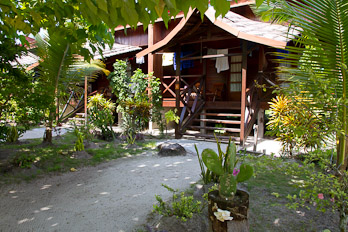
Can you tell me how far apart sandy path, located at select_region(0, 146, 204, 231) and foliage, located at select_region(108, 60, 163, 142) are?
3.13 meters

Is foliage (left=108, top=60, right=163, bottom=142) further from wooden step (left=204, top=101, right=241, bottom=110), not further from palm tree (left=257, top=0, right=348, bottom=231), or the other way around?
palm tree (left=257, top=0, right=348, bottom=231)

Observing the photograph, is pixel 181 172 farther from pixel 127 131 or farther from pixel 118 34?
pixel 118 34

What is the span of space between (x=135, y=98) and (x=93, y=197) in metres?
5.48

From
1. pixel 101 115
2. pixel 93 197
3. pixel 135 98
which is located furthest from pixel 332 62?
pixel 135 98

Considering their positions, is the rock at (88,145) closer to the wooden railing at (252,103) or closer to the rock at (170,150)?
the rock at (170,150)

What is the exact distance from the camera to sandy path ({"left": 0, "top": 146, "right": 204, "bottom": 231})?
3.00 metres

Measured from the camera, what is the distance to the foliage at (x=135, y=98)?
862cm

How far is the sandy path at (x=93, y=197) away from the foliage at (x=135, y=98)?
3.13 meters

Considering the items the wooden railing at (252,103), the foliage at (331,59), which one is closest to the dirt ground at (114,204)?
the foliage at (331,59)

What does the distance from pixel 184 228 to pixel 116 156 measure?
13.3 feet

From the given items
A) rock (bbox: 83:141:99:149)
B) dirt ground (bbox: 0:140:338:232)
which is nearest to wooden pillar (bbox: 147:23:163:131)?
rock (bbox: 83:141:99:149)

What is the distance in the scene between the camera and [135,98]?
896 centimetres

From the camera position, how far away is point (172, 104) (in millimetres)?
9680

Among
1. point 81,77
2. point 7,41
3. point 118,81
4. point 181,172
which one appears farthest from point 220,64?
point 7,41
